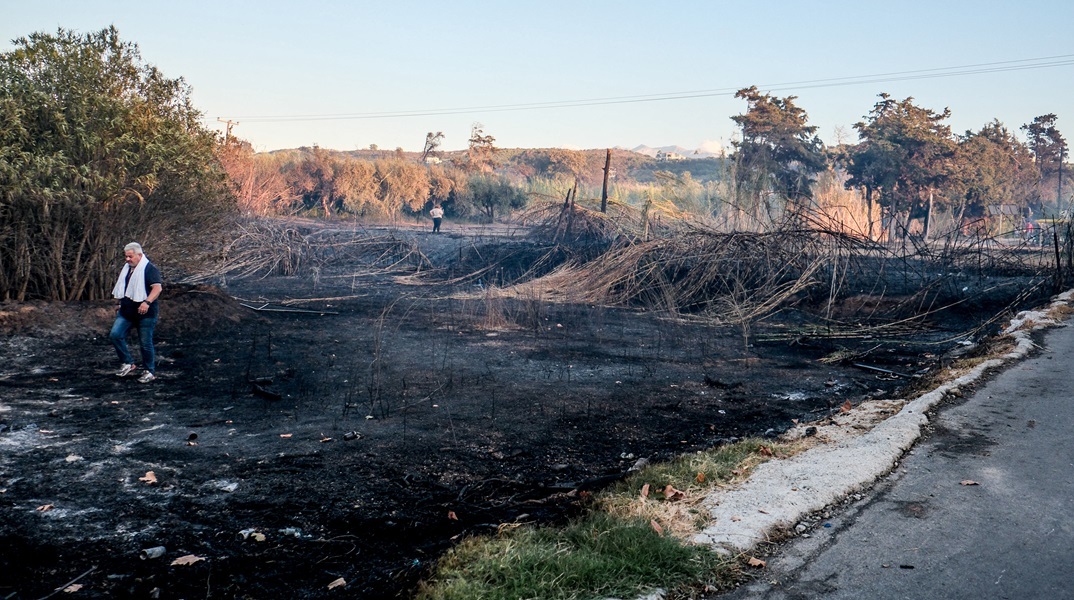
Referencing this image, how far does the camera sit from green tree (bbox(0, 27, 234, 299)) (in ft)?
37.6

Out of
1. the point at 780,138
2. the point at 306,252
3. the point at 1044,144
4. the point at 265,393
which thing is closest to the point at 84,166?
the point at 265,393

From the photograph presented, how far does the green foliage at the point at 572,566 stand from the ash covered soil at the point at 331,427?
0.32 m

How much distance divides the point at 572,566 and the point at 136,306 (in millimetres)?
7163

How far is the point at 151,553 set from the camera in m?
4.49

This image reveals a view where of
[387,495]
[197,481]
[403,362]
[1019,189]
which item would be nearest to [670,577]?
[387,495]

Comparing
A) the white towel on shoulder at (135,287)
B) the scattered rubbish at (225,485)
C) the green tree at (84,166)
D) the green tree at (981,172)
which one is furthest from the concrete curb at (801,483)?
the green tree at (981,172)

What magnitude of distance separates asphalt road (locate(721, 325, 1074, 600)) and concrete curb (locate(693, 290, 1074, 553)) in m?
0.13

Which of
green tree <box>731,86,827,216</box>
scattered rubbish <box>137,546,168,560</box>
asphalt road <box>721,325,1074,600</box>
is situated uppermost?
green tree <box>731,86,827,216</box>

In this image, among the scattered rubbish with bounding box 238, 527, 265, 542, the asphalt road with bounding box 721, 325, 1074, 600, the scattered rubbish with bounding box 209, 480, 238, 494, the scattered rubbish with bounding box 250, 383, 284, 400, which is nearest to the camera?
the asphalt road with bounding box 721, 325, 1074, 600

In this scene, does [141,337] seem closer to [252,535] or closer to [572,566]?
[252,535]

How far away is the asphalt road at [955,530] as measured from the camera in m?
3.85

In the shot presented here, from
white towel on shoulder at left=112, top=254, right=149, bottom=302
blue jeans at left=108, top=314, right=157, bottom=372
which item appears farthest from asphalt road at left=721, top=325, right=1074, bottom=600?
white towel on shoulder at left=112, top=254, right=149, bottom=302

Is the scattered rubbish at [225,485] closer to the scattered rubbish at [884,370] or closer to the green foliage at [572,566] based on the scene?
the green foliage at [572,566]

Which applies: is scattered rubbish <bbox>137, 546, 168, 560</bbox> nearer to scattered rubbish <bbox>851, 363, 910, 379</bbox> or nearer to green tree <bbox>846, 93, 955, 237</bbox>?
scattered rubbish <bbox>851, 363, 910, 379</bbox>
